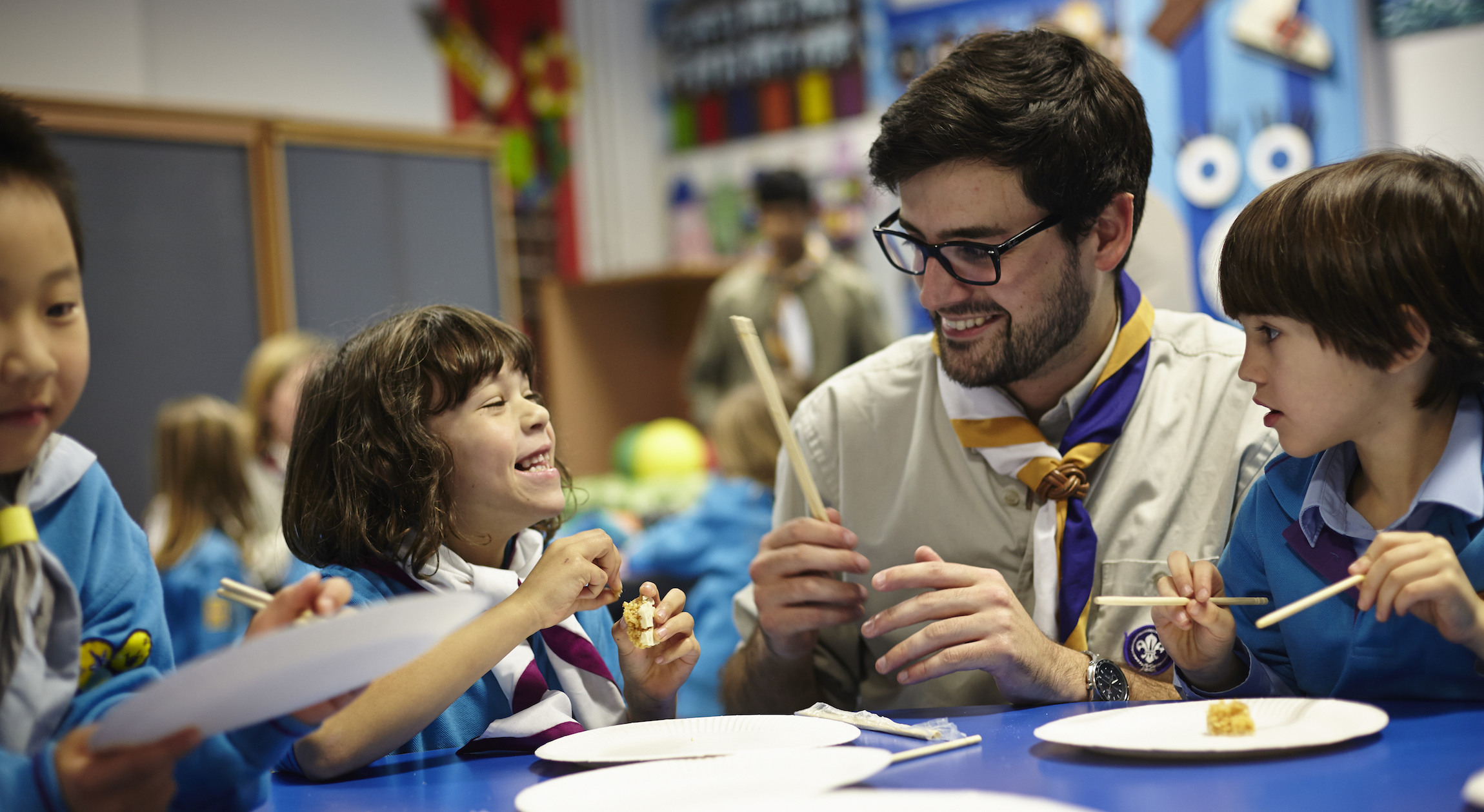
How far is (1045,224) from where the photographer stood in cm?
159

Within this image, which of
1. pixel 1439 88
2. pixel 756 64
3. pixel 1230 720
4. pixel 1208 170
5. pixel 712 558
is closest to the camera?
pixel 1230 720

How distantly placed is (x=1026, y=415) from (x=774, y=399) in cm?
47

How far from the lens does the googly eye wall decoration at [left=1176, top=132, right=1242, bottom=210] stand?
15.3 feet

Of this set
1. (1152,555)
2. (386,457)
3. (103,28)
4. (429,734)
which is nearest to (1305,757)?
(1152,555)

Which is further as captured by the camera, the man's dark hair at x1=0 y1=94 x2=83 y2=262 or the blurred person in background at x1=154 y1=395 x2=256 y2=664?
the blurred person in background at x1=154 y1=395 x2=256 y2=664

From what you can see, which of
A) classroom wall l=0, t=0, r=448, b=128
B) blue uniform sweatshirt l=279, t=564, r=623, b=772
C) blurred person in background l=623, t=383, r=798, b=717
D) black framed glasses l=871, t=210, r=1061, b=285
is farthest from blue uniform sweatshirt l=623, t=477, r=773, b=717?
classroom wall l=0, t=0, r=448, b=128

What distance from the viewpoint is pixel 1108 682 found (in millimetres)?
1392

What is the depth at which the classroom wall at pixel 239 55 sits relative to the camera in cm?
459

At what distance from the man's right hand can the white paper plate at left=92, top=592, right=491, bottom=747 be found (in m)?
0.61

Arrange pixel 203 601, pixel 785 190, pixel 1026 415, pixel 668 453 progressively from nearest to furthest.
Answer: pixel 1026 415
pixel 203 601
pixel 785 190
pixel 668 453

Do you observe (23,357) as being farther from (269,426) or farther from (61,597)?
(269,426)

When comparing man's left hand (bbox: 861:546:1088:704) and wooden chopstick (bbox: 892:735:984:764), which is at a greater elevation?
man's left hand (bbox: 861:546:1088:704)

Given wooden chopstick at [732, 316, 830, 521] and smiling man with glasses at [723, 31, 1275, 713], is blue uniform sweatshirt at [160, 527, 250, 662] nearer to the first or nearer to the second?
smiling man with glasses at [723, 31, 1275, 713]

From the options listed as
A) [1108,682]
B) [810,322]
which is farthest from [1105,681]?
[810,322]
